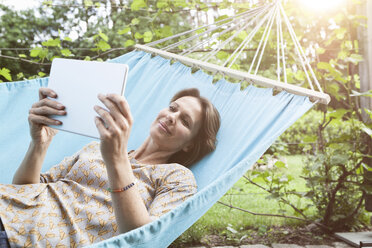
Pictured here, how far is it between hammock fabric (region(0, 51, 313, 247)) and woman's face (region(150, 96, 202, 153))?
5.0 inches

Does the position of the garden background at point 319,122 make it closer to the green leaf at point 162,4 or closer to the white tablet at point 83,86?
the green leaf at point 162,4

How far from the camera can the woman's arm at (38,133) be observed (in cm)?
138

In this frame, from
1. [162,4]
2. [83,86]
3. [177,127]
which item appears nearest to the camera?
[83,86]

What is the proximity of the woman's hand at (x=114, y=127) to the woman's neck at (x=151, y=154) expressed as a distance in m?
0.66

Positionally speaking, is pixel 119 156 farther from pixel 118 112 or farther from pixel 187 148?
pixel 187 148

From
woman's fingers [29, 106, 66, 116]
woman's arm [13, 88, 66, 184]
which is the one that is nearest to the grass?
woman's arm [13, 88, 66, 184]

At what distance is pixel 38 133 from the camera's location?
149 cm

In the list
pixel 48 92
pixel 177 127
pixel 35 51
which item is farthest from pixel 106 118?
pixel 35 51

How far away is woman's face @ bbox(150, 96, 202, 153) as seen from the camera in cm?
181

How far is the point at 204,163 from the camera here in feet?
5.89

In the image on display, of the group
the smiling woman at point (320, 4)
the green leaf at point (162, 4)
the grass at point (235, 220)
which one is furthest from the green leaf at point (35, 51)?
the smiling woman at point (320, 4)

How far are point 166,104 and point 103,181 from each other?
701 millimetres

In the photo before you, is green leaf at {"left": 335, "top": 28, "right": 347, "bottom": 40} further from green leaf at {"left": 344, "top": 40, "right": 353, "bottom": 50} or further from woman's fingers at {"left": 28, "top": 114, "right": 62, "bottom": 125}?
woman's fingers at {"left": 28, "top": 114, "right": 62, "bottom": 125}

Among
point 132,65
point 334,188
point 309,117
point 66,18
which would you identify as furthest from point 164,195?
point 66,18
